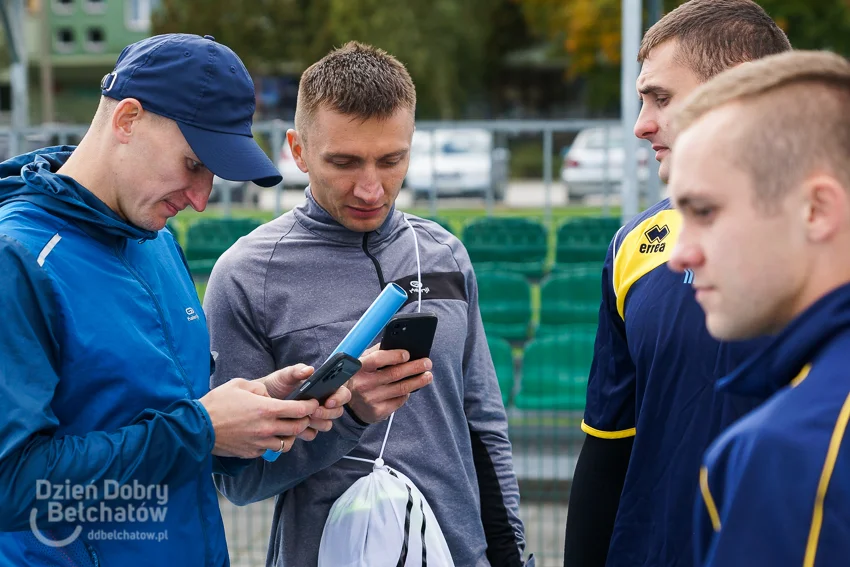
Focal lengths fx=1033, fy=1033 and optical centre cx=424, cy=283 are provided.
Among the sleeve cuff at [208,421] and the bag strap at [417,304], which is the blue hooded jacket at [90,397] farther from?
the bag strap at [417,304]

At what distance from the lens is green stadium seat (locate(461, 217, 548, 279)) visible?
33.2 ft

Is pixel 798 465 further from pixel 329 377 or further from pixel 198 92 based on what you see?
pixel 198 92

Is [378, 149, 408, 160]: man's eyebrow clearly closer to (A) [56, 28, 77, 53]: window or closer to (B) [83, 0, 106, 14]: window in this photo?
(B) [83, 0, 106, 14]: window

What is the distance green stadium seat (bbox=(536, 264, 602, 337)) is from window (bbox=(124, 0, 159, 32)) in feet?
160

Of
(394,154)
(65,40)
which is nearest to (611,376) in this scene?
(394,154)

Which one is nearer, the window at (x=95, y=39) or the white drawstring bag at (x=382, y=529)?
the white drawstring bag at (x=382, y=529)

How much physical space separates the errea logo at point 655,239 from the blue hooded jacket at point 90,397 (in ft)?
3.43

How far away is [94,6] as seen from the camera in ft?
176

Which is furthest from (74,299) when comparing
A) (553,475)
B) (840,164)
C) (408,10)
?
(408,10)

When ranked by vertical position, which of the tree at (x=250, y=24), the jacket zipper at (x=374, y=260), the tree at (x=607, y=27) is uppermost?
the tree at (x=250, y=24)

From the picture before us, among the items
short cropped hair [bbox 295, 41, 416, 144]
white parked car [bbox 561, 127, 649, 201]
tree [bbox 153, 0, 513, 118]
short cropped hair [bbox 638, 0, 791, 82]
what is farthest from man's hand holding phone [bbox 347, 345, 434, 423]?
tree [bbox 153, 0, 513, 118]

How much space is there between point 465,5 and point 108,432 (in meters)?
39.9

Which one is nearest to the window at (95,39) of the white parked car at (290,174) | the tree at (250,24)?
the tree at (250,24)

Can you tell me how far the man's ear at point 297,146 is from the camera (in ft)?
9.11
